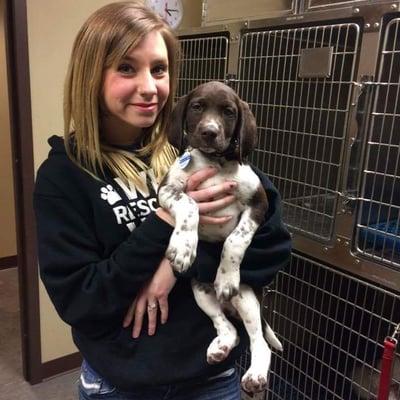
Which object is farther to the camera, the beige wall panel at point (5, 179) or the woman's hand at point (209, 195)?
the beige wall panel at point (5, 179)

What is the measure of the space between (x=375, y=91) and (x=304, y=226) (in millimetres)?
565

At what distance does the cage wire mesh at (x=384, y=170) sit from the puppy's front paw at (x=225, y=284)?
0.63 metres

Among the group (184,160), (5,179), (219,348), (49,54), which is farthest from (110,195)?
(5,179)

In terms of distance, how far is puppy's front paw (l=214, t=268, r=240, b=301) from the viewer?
1.09 metres

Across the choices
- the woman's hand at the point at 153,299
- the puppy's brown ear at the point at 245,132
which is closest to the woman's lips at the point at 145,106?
the puppy's brown ear at the point at 245,132

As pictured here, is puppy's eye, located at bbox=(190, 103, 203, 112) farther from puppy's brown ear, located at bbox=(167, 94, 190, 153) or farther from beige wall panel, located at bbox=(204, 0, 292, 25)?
beige wall panel, located at bbox=(204, 0, 292, 25)

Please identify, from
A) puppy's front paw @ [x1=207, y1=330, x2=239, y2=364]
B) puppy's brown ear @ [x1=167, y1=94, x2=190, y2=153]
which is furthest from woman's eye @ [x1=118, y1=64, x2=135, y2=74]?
puppy's front paw @ [x1=207, y1=330, x2=239, y2=364]

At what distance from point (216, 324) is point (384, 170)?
2.70 ft

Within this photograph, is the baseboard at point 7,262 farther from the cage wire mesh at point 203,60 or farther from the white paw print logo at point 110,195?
the white paw print logo at point 110,195

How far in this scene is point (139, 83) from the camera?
1080 millimetres

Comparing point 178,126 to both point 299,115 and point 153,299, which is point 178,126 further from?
point 299,115

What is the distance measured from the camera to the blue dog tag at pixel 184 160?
1.17 metres

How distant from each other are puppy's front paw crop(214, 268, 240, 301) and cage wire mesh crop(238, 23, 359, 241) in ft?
2.14

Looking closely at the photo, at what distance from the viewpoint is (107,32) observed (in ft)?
3.46
